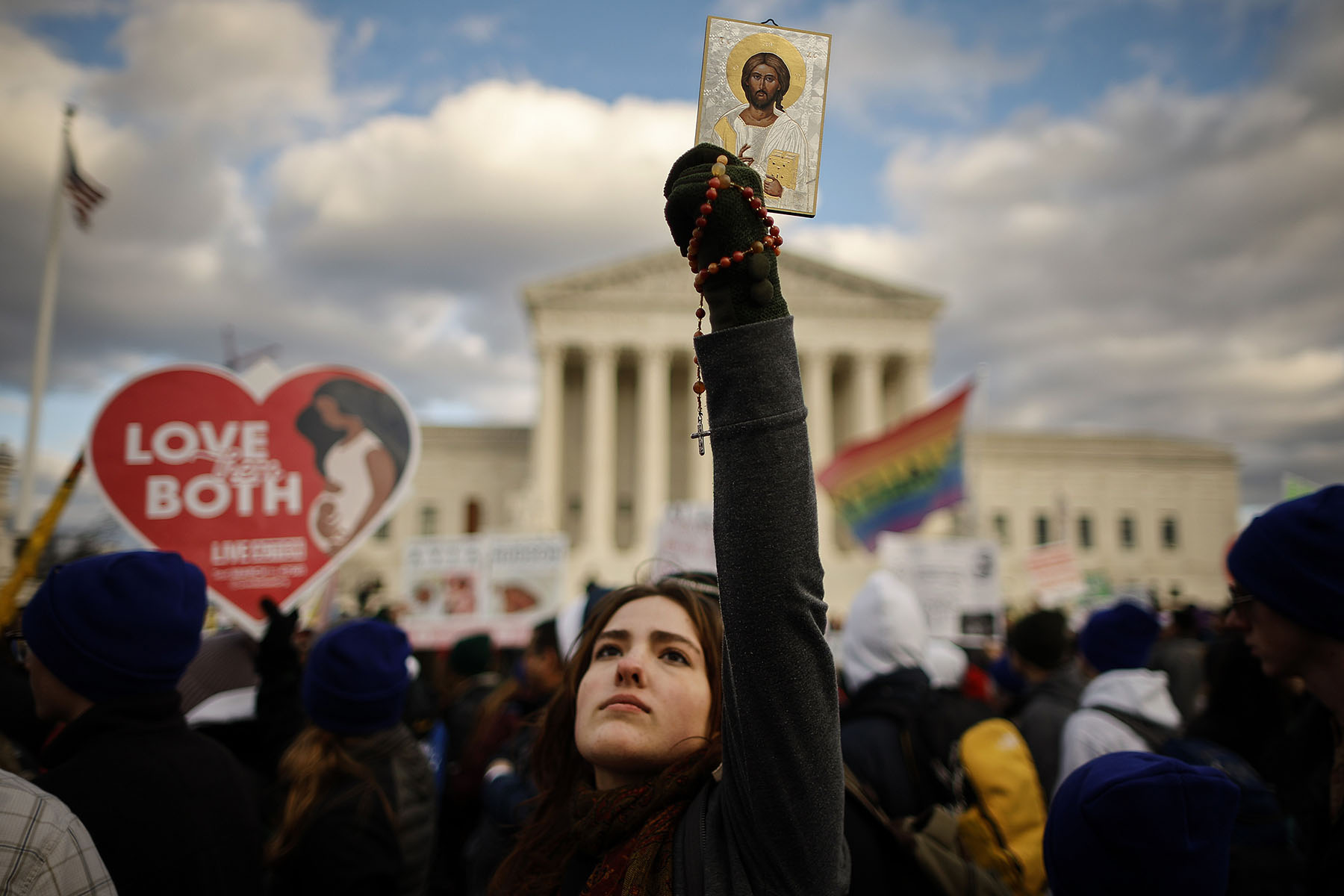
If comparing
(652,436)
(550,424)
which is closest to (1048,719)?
(652,436)

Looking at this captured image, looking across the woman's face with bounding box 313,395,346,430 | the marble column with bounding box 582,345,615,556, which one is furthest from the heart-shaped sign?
the marble column with bounding box 582,345,615,556

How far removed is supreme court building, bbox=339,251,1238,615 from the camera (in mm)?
41562

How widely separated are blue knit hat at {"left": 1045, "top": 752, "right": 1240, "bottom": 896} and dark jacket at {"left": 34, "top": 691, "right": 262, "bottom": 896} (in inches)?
90.0

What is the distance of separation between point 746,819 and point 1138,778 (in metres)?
1.07

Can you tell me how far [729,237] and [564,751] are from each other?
155cm

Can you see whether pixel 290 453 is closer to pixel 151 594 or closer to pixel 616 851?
pixel 151 594

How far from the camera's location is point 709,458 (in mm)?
45375

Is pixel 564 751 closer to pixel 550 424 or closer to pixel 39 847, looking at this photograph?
pixel 39 847

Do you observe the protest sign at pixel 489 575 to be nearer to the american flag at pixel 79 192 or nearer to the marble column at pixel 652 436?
the american flag at pixel 79 192

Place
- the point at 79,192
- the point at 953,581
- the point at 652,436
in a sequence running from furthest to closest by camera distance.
Result: the point at 652,436, the point at 953,581, the point at 79,192

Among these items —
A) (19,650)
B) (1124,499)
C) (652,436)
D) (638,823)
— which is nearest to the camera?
(638,823)

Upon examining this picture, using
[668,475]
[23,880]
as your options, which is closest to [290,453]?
[23,880]

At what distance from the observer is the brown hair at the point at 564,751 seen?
200cm

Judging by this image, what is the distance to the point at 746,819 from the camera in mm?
1456
